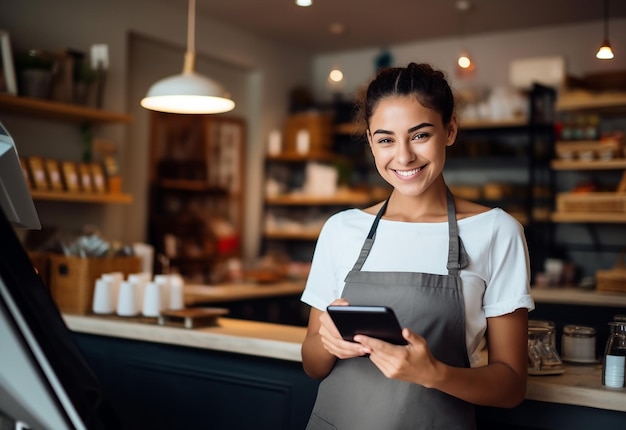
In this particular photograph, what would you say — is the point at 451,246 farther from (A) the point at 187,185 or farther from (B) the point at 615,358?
(A) the point at 187,185

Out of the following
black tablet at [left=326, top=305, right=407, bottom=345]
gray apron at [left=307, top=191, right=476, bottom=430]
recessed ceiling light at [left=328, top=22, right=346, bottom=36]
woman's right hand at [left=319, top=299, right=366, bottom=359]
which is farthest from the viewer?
recessed ceiling light at [left=328, top=22, right=346, bottom=36]

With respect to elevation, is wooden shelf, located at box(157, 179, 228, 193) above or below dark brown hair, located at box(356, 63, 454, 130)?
below

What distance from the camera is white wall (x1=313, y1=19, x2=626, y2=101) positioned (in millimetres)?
5953

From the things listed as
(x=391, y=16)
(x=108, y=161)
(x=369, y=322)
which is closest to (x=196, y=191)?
(x=108, y=161)

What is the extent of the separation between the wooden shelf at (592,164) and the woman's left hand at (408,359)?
416 cm

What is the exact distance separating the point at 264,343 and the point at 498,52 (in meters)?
4.49

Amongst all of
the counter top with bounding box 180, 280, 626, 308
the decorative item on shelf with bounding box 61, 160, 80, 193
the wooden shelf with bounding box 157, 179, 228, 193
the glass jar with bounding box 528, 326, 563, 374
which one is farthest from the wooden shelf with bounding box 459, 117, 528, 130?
the glass jar with bounding box 528, 326, 563, 374

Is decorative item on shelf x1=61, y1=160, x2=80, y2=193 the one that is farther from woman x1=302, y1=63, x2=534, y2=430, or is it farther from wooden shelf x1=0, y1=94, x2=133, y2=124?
woman x1=302, y1=63, x2=534, y2=430

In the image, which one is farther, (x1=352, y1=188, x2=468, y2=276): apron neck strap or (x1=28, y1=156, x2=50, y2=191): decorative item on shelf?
(x1=28, y1=156, x2=50, y2=191): decorative item on shelf

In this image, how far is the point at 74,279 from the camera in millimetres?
3395

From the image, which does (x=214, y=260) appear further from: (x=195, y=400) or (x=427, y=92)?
(x=427, y=92)

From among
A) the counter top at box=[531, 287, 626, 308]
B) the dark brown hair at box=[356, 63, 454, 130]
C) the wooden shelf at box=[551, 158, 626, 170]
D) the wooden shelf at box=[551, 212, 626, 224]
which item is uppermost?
the wooden shelf at box=[551, 158, 626, 170]

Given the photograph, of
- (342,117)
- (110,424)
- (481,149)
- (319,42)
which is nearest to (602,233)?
(481,149)

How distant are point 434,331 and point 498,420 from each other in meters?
0.70
